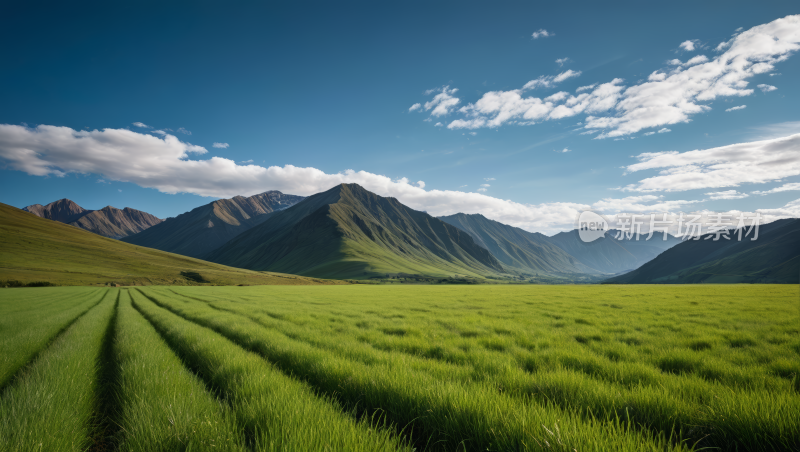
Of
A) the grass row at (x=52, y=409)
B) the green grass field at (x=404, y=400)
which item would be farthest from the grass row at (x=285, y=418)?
the grass row at (x=52, y=409)

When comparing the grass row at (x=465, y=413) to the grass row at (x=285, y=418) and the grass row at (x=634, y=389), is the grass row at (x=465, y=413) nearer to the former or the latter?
the grass row at (x=634, y=389)

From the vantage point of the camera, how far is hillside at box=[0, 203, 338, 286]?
8325 cm

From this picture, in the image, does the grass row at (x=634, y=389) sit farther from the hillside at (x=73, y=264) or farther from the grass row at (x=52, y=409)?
the hillside at (x=73, y=264)

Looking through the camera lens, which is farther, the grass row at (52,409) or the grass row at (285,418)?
the grass row at (52,409)

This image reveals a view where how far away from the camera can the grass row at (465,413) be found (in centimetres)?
245

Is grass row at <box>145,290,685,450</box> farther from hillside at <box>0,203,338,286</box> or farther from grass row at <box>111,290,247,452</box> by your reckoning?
hillside at <box>0,203,338,286</box>

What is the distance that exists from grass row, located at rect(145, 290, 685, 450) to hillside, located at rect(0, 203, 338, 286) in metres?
99.3

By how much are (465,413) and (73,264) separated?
150m

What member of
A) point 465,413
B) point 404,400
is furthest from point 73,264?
point 465,413

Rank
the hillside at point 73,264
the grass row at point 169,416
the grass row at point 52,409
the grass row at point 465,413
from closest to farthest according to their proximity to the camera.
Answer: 1. the grass row at point 465,413
2. the grass row at point 169,416
3. the grass row at point 52,409
4. the hillside at point 73,264

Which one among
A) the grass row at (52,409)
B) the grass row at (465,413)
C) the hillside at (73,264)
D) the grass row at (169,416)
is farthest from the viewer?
the hillside at (73,264)

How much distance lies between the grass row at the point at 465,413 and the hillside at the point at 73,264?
99.3 metres

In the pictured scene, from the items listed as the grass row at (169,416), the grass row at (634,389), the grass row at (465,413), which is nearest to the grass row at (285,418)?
the grass row at (169,416)

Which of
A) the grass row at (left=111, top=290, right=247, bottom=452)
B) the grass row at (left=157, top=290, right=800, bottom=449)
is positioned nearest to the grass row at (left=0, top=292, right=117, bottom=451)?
the grass row at (left=111, top=290, right=247, bottom=452)
